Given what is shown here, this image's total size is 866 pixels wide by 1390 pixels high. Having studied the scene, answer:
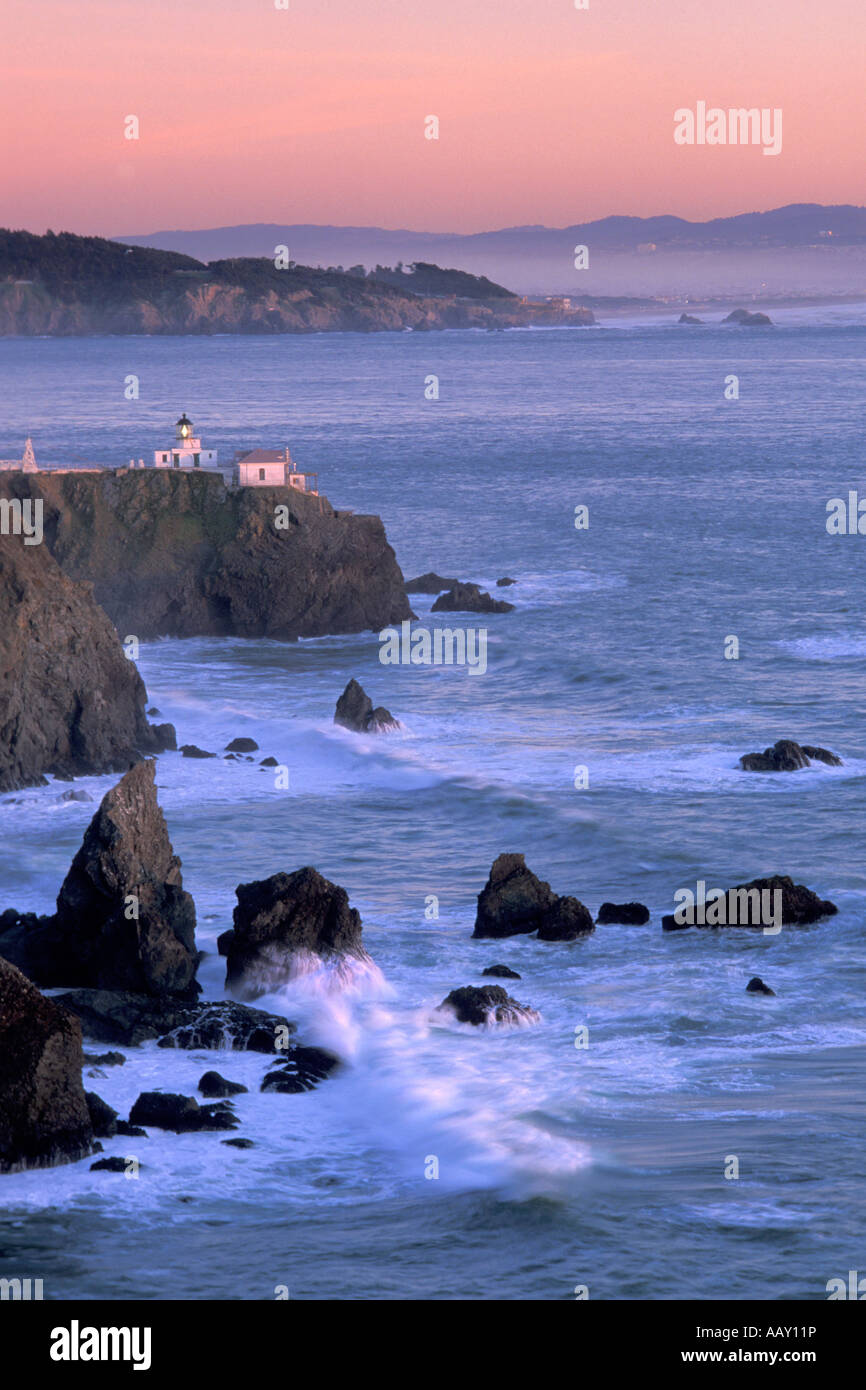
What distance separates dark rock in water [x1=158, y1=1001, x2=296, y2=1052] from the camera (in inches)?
1248

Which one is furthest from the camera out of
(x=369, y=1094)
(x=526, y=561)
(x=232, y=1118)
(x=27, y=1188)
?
(x=526, y=561)

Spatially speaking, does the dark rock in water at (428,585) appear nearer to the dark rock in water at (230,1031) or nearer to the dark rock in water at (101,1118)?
the dark rock in water at (230,1031)

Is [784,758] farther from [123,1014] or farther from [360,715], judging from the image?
[123,1014]

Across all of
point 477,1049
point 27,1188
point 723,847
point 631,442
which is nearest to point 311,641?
point 723,847

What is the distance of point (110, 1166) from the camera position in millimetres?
26609

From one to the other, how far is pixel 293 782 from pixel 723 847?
13.8 meters

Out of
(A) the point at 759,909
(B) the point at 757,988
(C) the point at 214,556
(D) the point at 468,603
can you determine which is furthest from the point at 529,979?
(D) the point at 468,603

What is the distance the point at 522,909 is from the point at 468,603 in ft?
148

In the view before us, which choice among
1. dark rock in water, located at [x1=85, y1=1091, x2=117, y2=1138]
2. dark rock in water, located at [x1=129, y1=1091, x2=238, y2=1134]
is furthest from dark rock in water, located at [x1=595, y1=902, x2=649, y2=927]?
dark rock in water, located at [x1=85, y1=1091, x2=117, y2=1138]

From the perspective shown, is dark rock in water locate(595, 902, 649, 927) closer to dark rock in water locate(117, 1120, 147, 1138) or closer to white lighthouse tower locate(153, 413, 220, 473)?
dark rock in water locate(117, 1120, 147, 1138)

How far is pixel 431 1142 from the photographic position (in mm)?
28656

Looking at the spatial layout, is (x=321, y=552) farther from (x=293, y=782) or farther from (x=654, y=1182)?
(x=654, y=1182)

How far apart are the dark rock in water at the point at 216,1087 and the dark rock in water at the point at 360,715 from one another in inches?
1179

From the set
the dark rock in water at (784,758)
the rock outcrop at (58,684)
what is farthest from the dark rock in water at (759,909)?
the rock outcrop at (58,684)
